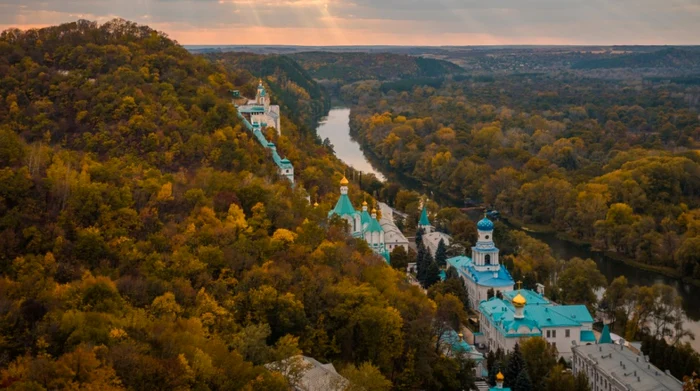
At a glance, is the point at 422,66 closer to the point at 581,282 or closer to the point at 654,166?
the point at 654,166

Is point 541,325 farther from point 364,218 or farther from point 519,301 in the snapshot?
point 364,218

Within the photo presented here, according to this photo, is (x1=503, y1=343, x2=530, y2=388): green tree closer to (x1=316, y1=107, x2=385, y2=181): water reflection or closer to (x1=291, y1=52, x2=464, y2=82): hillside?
(x1=316, y1=107, x2=385, y2=181): water reflection

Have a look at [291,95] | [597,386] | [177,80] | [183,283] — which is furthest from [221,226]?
[291,95]


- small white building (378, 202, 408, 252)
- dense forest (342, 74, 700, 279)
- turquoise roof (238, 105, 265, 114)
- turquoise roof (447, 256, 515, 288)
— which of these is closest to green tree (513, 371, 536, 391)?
turquoise roof (447, 256, 515, 288)

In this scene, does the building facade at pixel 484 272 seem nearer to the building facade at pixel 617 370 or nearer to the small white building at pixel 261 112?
the building facade at pixel 617 370

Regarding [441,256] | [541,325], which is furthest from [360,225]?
[541,325]

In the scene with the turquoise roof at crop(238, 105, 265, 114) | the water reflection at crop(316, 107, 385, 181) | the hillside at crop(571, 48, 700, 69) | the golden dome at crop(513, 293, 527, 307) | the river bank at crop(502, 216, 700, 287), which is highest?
the turquoise roof at crop(238, 105, 265, 114)

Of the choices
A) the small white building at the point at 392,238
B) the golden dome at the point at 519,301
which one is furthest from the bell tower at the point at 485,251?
the small white building at the point at 392,238
